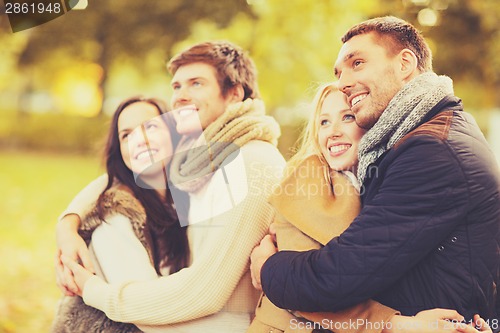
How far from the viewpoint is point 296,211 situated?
2020mm

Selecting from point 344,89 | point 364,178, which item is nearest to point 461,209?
point 364,178

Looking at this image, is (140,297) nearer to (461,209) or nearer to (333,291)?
(333,291)

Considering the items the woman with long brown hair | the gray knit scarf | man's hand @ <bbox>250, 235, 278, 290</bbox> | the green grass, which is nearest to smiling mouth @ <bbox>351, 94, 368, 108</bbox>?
the gray knit scarf

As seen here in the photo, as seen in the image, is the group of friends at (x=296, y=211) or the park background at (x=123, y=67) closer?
the group of friends at (x=296, y=211)

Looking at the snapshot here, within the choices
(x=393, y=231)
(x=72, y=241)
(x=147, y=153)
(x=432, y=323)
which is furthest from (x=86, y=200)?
(x=432, y=323)

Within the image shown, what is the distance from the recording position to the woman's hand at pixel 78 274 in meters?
2.42

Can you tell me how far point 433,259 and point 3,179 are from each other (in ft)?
35.2

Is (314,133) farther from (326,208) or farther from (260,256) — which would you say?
(260,256)

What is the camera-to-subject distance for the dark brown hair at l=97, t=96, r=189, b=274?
258 cm

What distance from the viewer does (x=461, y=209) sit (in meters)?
1.76

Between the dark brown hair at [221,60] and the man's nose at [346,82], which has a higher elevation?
the dark brown hair at [221,60]

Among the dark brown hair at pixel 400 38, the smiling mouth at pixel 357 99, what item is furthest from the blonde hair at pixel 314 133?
the dark brown hair at pixel 400 38

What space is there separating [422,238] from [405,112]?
1.32ft

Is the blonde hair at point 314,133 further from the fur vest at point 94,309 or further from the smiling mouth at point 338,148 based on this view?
the fur vest at point 94,309
